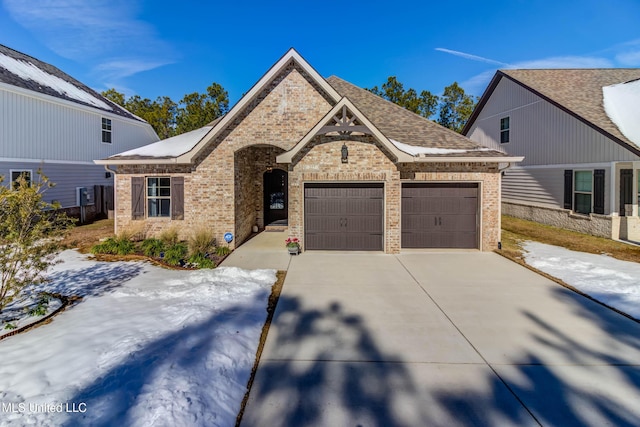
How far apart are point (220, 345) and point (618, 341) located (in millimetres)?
6087

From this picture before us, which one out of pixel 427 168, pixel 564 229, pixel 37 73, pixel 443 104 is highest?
pixel 443 104

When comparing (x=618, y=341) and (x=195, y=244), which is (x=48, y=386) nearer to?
(x=195, y=244)

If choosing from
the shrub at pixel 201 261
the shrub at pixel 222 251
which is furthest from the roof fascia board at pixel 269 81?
the shrub at pixel 201 261

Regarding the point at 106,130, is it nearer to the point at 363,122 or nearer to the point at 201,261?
the point at 201,261

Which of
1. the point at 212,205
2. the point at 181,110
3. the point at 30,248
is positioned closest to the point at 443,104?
the point at 181,110

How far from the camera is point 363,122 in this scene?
10.1 m

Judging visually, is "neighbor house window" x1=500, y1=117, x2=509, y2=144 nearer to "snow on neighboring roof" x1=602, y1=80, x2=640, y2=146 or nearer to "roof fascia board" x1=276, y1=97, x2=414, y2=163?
"snow on neighboring roof" x1=602, y1=80, x2=640, y2=146

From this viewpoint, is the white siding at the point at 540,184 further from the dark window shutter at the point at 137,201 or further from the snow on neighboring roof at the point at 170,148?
the dark window shutter at the point at 137,201

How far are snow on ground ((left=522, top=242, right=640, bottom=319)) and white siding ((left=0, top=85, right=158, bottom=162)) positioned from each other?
2063cm

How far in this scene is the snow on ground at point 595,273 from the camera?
686 cm

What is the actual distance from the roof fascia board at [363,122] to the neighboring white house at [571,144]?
827 centimetres

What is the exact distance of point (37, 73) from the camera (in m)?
17.8

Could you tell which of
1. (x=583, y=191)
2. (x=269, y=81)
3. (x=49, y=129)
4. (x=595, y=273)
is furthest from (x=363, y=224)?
(x=49, y=129)

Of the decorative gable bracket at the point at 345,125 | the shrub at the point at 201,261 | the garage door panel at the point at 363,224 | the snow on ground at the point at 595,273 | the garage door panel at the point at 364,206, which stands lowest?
the snow on ground at the point at 595,273
